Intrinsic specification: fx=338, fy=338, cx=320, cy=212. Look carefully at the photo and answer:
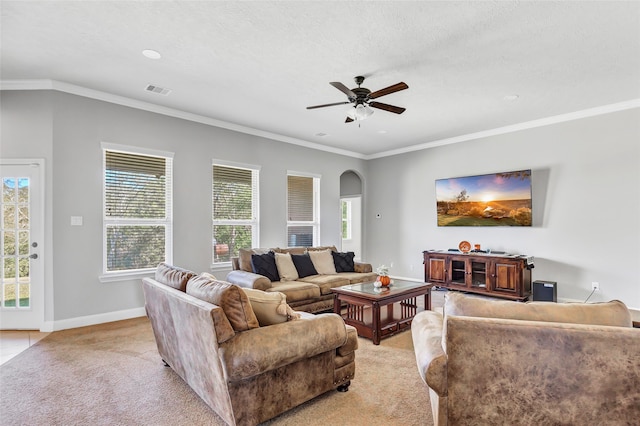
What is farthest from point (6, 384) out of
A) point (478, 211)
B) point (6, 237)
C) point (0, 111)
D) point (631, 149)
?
point (631, 149)

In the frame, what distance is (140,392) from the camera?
254 centimetres

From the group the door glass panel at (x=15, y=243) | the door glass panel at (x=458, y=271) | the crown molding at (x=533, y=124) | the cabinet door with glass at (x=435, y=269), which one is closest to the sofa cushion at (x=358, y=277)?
the cabinet door with glass at (x=435, y=269)

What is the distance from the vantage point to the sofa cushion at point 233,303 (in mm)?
1975

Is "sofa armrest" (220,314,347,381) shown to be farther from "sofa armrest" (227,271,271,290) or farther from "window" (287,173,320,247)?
"window" (287,173,320,247)

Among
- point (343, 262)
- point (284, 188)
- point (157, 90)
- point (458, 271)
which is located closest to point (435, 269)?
point (458, 271)

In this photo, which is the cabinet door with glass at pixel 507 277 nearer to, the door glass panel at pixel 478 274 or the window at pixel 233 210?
→ the door glass panel at pixel 478 274

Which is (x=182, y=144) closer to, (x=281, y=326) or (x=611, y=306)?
(x=281, y=326)

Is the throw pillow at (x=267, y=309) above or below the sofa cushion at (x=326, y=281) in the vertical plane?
above

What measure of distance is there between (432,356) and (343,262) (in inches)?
146

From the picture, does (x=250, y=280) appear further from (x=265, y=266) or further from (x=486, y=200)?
(x=486, y=200)

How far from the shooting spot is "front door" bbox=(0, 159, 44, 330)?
4.02 metres

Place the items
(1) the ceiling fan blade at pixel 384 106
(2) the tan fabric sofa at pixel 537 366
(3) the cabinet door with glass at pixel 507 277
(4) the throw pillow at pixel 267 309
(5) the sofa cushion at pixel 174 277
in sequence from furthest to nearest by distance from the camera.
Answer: (3) the cabinet door with glass at pixel 507 277 < (1) the ceiling fan blade at pixel 384 106 < (5) the sofa cushion at pixel 174 277 < (4) the throw pillow at pixel 267 309 < (2) the tan fabric sofa at pixel 537 366

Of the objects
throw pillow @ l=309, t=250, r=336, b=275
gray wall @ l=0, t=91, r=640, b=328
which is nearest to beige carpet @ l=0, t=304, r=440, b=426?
gray wall @ l=0, t=91, r=640, b=328

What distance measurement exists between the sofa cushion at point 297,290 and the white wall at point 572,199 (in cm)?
341
